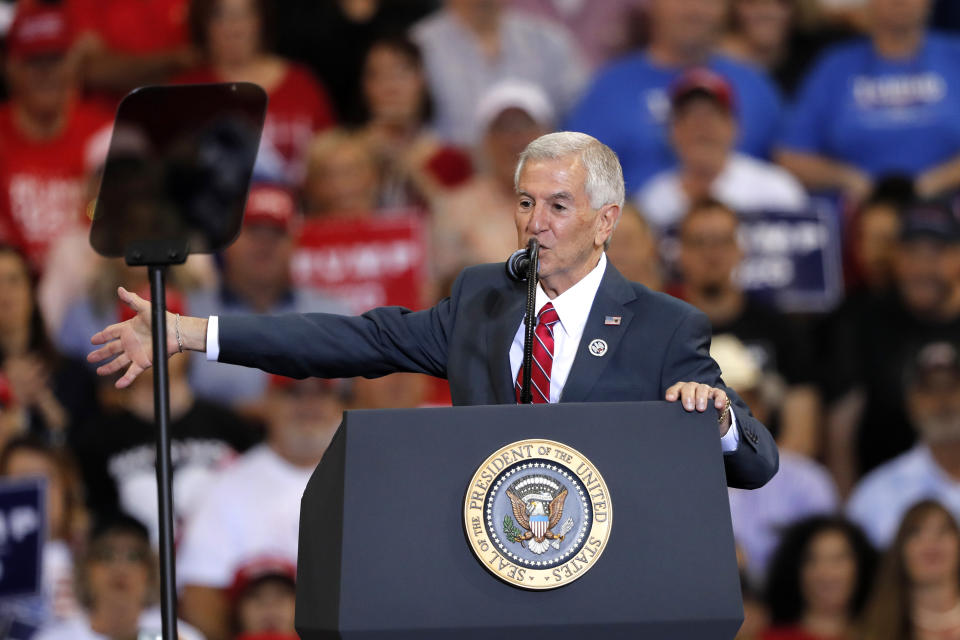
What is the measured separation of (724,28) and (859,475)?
97.8 inches

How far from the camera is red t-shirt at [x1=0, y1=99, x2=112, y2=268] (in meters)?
6.46

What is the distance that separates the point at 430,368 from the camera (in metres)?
2.60

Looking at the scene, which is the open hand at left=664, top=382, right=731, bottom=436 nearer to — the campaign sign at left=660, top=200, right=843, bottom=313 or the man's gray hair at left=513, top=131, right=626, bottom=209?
the man's gray hair at left=513, top=131, right=626, bottom=209

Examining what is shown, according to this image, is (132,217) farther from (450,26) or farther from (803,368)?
(450,26)

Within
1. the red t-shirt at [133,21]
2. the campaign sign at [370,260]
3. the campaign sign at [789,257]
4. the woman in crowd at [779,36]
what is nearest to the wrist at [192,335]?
the campaign sign at [370,260]

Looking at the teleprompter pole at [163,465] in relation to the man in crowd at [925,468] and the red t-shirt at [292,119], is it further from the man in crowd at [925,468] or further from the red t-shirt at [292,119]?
the red t-shirt at [292,119]

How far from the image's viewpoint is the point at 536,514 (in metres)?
2.05

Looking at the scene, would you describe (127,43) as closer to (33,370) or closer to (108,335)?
(33,370)

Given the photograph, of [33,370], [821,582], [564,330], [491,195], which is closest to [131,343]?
[564,330]

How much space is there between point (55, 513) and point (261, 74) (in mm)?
2361

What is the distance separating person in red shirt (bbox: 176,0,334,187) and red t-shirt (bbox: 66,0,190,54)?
26 cm

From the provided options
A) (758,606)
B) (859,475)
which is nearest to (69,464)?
(758,606)

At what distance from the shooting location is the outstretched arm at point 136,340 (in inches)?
92.3

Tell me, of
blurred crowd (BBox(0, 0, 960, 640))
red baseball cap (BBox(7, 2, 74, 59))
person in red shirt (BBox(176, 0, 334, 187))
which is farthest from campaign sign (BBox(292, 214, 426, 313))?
red baseball cap (BBox(7, 2, 74, 59))
